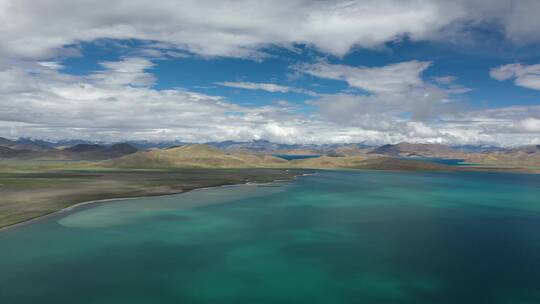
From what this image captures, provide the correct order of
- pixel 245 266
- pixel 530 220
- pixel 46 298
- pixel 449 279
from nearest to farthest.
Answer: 1. pixel 46 298
2. pixel 449 279
3. pixel 245 266
4. pixel 530 220

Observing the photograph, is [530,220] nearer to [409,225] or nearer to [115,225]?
[409,225]

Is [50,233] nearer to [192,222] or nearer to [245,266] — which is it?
[192,222]

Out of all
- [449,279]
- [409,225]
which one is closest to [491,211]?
[409,225]

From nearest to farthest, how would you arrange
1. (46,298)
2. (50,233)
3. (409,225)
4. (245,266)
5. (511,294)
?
1. (46,298)
2. (511,294)
3. (245,266)
4. (50,233)
5. (409,225)

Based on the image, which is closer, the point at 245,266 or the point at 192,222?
the point at 245,266

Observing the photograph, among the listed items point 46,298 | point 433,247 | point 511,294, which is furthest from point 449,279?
point 46,298

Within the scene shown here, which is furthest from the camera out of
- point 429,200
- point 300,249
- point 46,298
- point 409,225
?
point 429,200
